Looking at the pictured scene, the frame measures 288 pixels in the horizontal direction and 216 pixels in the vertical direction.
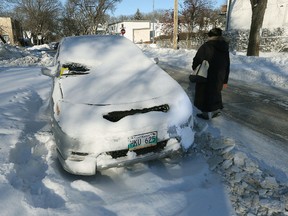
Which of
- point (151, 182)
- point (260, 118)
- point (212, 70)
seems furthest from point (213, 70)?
point (151, 182)

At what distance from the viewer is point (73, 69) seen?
439 cm

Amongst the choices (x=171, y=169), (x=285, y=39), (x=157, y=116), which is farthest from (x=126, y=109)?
(x=285, y=39)

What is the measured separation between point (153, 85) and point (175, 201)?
1665 mm

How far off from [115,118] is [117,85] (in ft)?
2.64

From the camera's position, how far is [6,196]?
104 inches

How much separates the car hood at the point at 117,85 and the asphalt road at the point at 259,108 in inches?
76.8

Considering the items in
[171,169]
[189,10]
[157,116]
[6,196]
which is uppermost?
[189,10]

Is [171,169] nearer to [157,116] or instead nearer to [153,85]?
[157,116]

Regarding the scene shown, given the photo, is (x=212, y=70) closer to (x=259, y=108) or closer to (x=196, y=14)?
(x=259, y=108)

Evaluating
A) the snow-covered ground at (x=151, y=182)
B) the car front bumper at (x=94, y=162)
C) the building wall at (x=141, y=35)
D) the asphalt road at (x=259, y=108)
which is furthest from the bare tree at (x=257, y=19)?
the building wall at (x=141, y=35)

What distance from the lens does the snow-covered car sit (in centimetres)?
299

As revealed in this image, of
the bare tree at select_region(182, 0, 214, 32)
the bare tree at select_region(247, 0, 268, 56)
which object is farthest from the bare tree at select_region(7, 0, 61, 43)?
the bare tree at select_region(247, 0, 268, 56)

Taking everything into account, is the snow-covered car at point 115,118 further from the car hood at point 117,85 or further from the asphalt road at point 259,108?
the asphalt road at point 259,108

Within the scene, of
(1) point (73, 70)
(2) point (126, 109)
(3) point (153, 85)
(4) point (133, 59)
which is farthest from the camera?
(4) point (133, 59)
